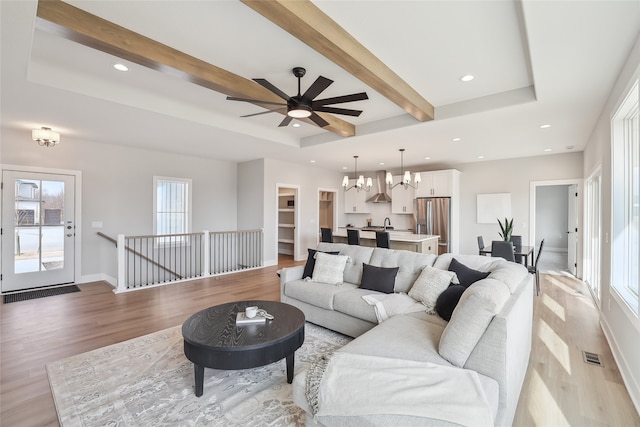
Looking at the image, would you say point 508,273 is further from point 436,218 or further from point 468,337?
point 436,218

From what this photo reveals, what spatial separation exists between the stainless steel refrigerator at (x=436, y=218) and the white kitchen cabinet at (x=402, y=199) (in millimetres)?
459

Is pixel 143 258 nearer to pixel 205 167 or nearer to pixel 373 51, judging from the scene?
pixel 205 167

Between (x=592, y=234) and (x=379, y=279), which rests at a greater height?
(x=592, y=234)

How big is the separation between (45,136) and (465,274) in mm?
6000

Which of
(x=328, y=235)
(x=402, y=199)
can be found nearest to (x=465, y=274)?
(x=328, y=235)

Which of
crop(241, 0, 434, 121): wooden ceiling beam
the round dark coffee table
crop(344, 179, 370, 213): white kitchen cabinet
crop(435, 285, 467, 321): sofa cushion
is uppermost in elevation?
crop(241, 0, 434, 121): wooden ceiling beam

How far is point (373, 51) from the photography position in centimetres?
284

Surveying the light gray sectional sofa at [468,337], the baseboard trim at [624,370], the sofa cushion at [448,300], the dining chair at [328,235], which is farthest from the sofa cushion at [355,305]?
the dining chair at [328,235]

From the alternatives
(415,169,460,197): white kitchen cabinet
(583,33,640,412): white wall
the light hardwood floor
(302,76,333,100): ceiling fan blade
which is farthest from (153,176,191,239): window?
(583,33,640,412): white wall

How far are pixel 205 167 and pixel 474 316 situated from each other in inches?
272

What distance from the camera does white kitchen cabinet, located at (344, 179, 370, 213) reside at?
9414 mm

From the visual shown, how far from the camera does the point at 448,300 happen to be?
2529 millimetres

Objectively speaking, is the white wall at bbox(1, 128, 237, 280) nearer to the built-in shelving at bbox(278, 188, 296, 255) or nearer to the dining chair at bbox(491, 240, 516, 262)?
the built-in shelving at bbox(278, 188, 296, 255)

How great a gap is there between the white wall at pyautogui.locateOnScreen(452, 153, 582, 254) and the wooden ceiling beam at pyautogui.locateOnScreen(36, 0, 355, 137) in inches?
244
